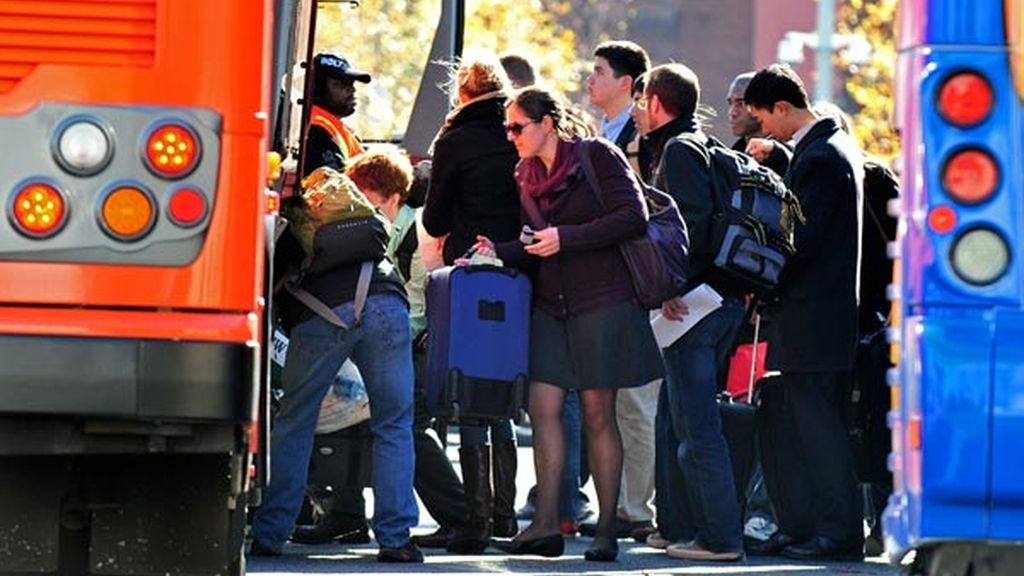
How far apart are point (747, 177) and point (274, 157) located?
2.70 meters

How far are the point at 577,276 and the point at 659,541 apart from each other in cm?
151

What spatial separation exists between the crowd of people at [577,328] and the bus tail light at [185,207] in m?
3.78

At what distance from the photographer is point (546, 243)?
1017 centimetres

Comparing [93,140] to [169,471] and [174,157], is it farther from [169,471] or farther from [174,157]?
[169,471]

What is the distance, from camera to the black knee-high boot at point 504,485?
1131 centimetres

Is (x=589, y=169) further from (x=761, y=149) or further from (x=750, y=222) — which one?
(x=761, y=149)

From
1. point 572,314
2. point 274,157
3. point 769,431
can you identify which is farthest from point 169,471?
point 769,431

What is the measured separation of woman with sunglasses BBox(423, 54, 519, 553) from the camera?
35.3 ft

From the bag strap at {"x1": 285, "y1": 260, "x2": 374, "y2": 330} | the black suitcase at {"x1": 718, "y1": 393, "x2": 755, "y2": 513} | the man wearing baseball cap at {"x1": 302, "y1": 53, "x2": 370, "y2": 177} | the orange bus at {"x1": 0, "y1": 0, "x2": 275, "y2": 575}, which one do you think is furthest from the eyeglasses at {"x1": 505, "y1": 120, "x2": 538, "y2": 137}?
the orange bus at {"x1": 0, "y1": 0, "x2": 275, "y2": 575}

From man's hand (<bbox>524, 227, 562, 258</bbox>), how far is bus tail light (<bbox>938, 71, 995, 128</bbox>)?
178 inches

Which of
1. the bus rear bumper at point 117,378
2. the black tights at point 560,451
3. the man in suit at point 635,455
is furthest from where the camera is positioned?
the man in suit at point 635,455

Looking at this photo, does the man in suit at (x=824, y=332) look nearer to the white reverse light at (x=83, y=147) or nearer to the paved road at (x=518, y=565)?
the paved road at (x=518, y=565)

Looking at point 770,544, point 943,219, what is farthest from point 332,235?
point 943,219

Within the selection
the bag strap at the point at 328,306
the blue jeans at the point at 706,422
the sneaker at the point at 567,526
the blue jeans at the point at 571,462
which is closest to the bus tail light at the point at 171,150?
the bag strap at the point at 328,306
